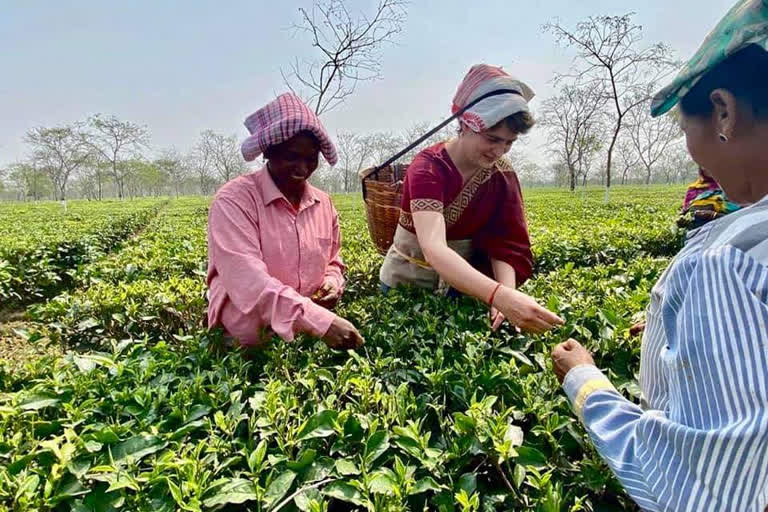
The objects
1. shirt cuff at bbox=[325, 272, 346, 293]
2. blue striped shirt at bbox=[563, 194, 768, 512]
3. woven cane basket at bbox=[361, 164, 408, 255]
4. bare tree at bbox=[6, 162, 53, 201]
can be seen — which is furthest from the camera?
bare tree at bbox=[6, 162, 53, 201]

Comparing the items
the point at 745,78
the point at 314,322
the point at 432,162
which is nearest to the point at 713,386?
the point at 745,78

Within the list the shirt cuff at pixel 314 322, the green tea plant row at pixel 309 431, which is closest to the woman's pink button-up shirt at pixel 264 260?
the shirt cuff at pixel 314 322

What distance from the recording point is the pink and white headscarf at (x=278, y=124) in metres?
1.64

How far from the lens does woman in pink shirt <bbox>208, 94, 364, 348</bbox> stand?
1.52 meters

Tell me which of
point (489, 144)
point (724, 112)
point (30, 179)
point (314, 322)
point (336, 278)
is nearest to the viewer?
point (724, 112)

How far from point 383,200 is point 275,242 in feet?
2.33

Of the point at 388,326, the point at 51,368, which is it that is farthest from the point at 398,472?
the point at 51,368

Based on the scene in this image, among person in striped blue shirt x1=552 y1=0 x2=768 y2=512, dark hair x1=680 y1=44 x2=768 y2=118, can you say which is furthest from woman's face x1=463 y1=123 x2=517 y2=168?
dark hair x1=680 y1=44 x2=768 y2=118

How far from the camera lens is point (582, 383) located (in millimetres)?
853

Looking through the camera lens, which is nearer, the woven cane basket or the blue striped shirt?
the blue striped shirt

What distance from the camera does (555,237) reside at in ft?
17.1

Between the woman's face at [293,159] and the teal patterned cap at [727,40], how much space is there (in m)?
1.29

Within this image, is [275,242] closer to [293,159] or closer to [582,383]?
[293,159]

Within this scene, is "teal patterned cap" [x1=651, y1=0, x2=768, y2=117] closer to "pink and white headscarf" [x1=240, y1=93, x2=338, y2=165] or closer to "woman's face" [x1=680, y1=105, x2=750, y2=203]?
"woman's face" [x1=680, y1=105, x2=750, y2=203]
